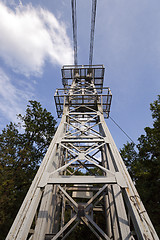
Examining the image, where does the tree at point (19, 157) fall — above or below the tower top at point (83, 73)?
below

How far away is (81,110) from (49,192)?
4944 millimetres

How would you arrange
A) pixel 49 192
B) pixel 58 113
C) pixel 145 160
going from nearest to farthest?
1. pixel 49 192
2. pixel 58 113
3. pixel 145 160

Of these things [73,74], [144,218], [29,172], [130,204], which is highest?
[73,74]

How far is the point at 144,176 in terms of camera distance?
367 inches

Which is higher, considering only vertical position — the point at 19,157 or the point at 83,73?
the point at 83,73

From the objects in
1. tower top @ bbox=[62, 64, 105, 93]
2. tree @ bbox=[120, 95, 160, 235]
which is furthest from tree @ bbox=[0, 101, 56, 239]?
tree @ bbox=[120, 95, 160, 235]

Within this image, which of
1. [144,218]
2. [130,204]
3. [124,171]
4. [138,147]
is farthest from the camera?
[138,147]

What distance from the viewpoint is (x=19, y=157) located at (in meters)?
9.23

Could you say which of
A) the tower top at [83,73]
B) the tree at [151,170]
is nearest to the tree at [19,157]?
the tower top at [83,73]

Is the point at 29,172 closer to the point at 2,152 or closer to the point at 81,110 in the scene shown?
the point at 2,152

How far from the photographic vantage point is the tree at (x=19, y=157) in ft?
24.4

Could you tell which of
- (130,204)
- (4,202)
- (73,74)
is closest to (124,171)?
(130,204)

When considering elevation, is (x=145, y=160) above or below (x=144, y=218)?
above

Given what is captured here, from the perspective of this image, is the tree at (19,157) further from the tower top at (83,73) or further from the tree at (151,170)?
the tree at (151,170)
